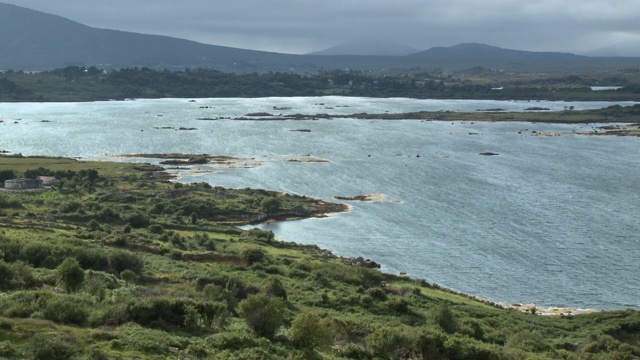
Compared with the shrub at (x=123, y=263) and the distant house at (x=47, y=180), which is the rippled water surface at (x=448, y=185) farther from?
the shrub at (x=123, y=263)

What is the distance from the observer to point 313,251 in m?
50.0

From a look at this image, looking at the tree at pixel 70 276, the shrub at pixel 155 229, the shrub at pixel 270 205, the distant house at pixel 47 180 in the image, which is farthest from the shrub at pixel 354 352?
the distant house at pixel 47 180

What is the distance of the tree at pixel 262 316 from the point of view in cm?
2188

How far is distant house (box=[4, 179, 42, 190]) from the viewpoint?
67.9 m

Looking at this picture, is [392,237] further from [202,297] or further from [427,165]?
[427,165]

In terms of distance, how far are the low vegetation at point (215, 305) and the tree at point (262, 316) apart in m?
0.04

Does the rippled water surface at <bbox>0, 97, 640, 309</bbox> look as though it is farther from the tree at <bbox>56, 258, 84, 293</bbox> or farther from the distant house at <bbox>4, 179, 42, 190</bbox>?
the tree at <bbox>56, 258, 84, 293</bbox>

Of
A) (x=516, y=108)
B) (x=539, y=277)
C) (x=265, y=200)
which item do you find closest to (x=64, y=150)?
(x=265, y=200)

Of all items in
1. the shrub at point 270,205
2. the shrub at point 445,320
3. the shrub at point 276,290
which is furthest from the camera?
the shrub at point 270,205

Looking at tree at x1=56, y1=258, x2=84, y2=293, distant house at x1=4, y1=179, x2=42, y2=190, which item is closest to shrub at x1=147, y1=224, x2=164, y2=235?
distant house at x1=4, y1=179, x2=42, y2=190

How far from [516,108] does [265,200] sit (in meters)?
134

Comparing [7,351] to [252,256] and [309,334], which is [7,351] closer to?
[309,334]

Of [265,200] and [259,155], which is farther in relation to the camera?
[259,155]

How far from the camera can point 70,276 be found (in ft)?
81.6
